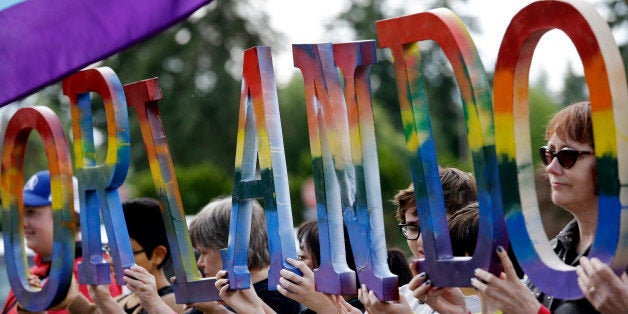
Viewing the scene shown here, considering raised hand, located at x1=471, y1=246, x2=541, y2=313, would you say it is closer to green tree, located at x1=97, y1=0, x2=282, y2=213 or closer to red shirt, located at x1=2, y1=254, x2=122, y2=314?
red shirt, located at x1=2, y1=254, x2=122, y2=314

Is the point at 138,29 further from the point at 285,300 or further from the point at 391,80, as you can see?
the point at 391,80

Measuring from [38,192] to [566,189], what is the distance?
3.72m

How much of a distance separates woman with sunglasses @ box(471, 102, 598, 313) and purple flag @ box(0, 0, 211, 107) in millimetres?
1193

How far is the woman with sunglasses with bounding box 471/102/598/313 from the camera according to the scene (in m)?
3.09

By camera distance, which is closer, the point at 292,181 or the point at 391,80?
the point at 292,181

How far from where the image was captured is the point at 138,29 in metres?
3.73

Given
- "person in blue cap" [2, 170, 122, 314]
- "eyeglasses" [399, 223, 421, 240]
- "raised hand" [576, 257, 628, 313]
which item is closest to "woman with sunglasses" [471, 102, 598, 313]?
"raised hand" [576, 257, 628, 313]

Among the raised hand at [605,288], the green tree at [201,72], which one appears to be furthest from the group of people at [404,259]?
the green tree at [201,72]

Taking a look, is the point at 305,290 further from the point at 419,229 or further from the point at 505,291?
the point at 505,291

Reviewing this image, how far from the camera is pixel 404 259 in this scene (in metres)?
4.61

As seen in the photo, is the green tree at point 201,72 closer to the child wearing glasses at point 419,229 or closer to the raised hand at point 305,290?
the child wearing glasses at point 419,229

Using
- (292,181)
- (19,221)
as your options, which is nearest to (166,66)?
(292,181)

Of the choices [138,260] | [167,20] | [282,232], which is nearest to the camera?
[167,20]

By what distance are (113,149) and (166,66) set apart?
91.8ft
